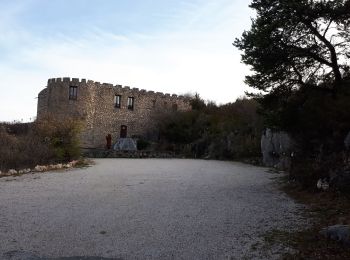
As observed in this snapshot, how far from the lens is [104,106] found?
40.5m

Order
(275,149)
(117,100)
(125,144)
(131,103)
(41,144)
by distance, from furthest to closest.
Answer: (131,103) → (117,100) → (125,144) → (275,149) → (41,144)

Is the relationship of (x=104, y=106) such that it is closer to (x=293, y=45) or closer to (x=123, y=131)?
(x=123, y=131)

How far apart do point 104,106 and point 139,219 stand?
1291 inches

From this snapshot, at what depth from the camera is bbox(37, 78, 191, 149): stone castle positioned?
38.3 meters

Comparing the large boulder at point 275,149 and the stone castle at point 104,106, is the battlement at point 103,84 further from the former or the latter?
the large boulder at point 275,149

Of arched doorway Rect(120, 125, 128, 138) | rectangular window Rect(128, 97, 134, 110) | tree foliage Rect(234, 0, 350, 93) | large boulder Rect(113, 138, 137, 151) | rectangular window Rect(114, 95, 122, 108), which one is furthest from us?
rectangular window Rect(128, 97, 134, 110)

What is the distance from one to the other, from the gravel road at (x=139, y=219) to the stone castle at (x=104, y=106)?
24.7m

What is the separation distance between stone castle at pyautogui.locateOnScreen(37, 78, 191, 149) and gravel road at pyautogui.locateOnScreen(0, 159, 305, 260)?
24701 millimetres

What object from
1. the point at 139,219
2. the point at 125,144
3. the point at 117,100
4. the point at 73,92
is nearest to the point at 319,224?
the point at 139,219

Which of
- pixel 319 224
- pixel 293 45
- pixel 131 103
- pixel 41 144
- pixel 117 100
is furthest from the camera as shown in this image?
pixel 131 103

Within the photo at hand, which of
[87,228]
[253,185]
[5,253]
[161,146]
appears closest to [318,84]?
[253,185]

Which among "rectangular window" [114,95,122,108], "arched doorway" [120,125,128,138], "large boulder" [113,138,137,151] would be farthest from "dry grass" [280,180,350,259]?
"rectangular window" [114,95,122,108]

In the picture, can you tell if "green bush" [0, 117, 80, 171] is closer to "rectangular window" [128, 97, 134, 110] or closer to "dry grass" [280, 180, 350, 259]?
"dry grass" [280, 180, 350, 259]

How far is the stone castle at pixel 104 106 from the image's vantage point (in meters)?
38.3
